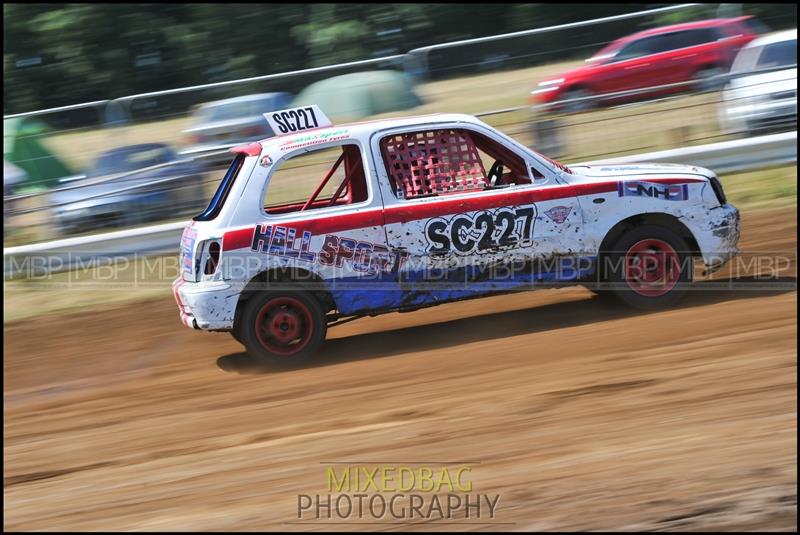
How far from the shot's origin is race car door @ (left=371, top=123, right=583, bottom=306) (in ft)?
24.2

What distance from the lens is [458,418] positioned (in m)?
6.12

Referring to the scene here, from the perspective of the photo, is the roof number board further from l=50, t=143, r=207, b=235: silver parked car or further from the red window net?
l=50, t=143, r=207, b=235: silver parked car

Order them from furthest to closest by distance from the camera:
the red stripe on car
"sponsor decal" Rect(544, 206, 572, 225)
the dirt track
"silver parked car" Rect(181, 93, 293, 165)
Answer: "silver parked car" Rect(181, 93, 293, 165), "sponsor decal" Rect(544, 206, 572, 225), the red stripe on car, the dirt track

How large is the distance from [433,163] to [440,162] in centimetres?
6

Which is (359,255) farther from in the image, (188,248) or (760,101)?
(760,101)

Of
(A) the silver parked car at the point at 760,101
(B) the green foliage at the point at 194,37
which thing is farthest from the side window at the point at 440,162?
(B) the green foliage at the point at 194,37

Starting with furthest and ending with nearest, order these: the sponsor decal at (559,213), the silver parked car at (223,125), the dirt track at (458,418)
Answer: the silver parked car at (223,125), the sponsor decal at (559,213), the dirt track at (458,418)

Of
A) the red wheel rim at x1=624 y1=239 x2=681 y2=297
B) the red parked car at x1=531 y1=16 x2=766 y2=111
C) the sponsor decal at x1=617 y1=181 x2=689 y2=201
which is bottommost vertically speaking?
the red wheel rim at x1=624 y1=239 x2=681 y2=297

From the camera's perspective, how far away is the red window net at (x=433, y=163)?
7457 millimetres

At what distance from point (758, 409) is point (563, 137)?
6.69 m

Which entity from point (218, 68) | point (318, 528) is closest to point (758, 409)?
point (318, 528)

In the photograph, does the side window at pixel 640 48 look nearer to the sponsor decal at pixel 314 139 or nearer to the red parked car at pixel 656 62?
the red parked car at pixel 656 62

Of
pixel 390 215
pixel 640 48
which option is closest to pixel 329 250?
pixel 390 215

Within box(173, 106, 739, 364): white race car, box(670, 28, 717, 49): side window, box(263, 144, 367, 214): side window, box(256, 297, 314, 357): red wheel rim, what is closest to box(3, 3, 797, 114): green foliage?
box(670, 28, 717, 49): side window
